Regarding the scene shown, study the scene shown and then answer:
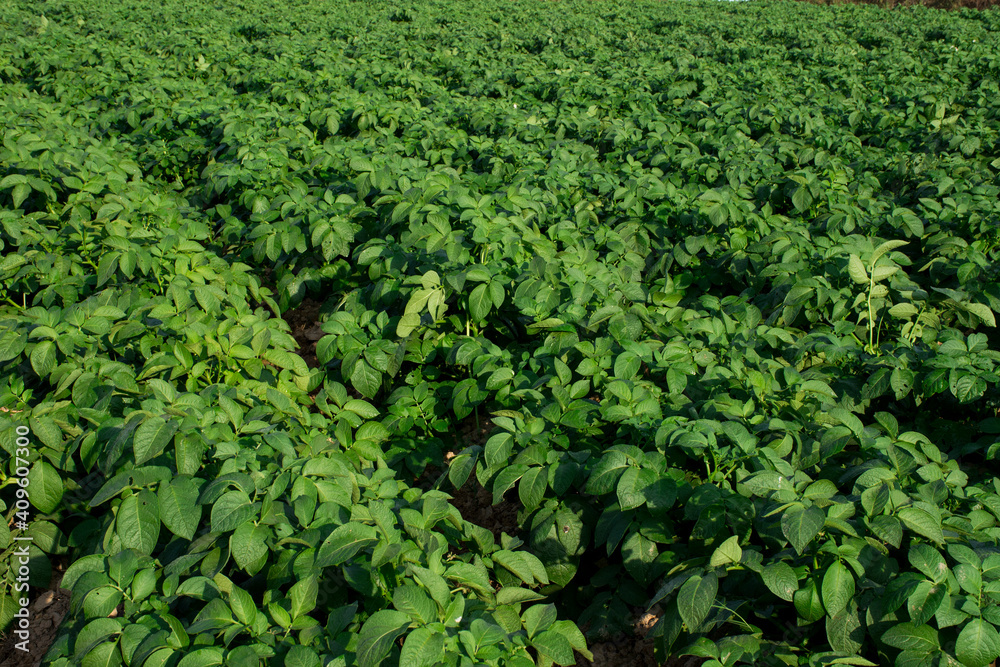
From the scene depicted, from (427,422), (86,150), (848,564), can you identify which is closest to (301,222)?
(427,422)

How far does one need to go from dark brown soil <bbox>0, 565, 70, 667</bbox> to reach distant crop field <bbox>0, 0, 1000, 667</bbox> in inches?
0.4

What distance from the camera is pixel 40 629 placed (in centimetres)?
203

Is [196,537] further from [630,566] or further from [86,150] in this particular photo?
[86,150]

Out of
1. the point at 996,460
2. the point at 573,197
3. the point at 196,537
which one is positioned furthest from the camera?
the point at 573,197

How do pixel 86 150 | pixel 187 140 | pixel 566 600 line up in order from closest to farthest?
1. pixel 566 600
2. pixel 86 150
3. pixel 187 140

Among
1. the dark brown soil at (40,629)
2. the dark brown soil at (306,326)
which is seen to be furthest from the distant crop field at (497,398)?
the dark brown soil at (306,326)

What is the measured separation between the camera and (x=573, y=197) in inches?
152

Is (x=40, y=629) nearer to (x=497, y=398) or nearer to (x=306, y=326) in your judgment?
(x=497, y=398)

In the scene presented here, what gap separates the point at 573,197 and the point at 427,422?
6.35 feet

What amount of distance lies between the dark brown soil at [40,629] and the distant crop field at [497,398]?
1cm

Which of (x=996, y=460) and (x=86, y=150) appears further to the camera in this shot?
(x=86, y=150)

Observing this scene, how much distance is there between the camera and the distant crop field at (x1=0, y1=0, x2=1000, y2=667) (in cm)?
145

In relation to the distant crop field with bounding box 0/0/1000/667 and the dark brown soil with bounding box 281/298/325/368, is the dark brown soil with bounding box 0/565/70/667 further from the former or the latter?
the dark brown soil with bounding box 281/298/325/368

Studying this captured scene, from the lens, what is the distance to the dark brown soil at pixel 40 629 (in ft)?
6.40
